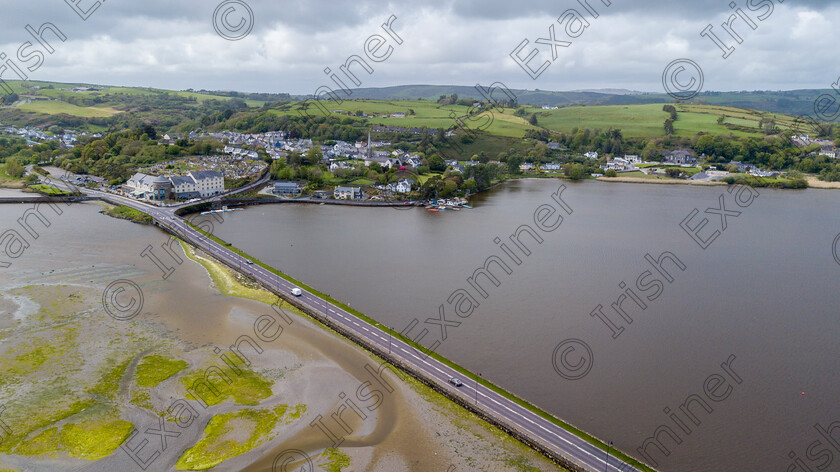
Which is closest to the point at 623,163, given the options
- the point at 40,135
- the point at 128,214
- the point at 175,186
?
the point at 175,186

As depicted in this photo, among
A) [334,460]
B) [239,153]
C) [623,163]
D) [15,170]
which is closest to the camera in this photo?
[334,460]

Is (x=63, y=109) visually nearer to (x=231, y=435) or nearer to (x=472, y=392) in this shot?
(x=231, y=435)

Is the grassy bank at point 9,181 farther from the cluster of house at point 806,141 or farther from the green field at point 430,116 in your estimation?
the cluster of house at point 806,141

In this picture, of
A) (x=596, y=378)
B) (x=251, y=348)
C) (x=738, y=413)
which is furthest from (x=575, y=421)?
(x=251, y=348)

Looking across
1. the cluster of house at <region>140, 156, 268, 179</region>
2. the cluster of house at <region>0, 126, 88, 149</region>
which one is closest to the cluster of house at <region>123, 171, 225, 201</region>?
the cluster of house at <region>140, 156, 268, 179</region>

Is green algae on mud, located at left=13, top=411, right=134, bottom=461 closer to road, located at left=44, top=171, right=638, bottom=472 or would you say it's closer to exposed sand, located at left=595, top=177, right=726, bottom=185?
road, located at left=44, top=171, right=638, bottom=472

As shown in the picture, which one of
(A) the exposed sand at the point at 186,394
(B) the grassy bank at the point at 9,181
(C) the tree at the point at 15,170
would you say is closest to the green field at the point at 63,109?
(C) the tree at the point at 15,170
